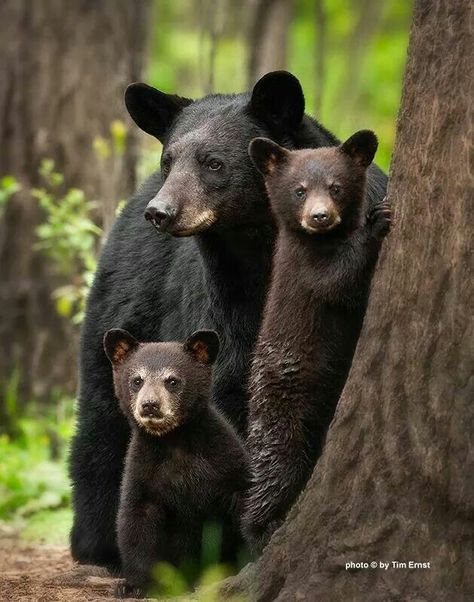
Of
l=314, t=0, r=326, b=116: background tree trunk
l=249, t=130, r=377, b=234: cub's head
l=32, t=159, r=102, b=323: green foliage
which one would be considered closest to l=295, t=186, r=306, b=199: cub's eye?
l=249, t=130, r=377, b=234: cub's head

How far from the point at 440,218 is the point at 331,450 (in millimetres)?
913

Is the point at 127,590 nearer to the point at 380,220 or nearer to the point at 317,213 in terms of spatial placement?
the point at 317,213

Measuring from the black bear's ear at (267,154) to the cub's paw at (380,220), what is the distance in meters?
0.88

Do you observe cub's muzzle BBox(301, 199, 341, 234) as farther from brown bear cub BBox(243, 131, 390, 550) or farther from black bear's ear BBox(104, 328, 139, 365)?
black bear's ear BBox(104, 328, 139, 365)

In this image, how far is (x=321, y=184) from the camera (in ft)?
17.0

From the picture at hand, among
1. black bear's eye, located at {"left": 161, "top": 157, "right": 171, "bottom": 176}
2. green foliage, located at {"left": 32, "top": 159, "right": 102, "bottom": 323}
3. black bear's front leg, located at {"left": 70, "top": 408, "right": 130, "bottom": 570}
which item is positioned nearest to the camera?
black bear's eye, located at {"left": 161, "top": 157, "right": 171, "bottom": 176}

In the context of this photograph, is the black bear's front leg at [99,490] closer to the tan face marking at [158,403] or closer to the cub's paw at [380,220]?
the tan face marking at [158,403]

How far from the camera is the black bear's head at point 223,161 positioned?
5957mm

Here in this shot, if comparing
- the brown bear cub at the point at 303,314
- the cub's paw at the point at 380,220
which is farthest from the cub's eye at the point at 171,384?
the cub's paw at the point at 380,220

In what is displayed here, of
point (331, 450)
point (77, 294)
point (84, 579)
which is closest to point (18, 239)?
point (77, 294)

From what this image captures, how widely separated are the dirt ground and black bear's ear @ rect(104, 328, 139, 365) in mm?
1069

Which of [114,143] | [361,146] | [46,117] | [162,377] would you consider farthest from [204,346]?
[46,117]

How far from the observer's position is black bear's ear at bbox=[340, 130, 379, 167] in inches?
205

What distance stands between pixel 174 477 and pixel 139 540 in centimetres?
30
